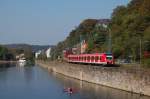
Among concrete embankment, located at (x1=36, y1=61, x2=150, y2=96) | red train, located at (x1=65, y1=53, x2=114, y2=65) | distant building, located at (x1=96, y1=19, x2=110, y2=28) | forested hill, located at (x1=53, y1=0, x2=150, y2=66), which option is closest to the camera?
concrete embankment, located at (x1=36, y1=61, x2=150, y2=96)

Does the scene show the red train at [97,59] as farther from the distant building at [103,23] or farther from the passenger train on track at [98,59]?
the distant building at [103,23]

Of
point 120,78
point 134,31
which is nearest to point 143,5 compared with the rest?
point 134,31

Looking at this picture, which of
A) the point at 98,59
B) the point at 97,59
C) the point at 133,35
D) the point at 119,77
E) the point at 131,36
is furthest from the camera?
the point at 131,36

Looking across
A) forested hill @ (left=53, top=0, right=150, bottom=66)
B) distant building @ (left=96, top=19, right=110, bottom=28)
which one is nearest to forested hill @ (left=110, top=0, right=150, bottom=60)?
forested hill @ (left=53, top=0, right=150, bottom=66)

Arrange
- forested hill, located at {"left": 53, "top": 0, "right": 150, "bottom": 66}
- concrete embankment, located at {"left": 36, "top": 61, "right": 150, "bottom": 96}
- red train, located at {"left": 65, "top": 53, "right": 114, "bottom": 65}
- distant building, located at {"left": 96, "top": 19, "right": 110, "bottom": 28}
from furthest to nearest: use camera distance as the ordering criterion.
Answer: distant building, located at {"left": 96, "top": 19, "right": 110, "bottom": 28} < forested hill, located at {"left": 53, "top": 0, "right": 150, "bottom": 66} < red train, located at {"left": 65, "top": 53, "right": 114, "bottom": 65} < concrete embankment, located at {"left": 36, "top": 61, "right": 150, "bottom": 96}

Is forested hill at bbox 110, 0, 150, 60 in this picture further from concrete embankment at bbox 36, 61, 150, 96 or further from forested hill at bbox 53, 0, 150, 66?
concrete embankment at bbox 36, 61, 150, 96

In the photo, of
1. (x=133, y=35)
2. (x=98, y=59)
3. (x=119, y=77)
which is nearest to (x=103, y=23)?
(x=133, y=35)

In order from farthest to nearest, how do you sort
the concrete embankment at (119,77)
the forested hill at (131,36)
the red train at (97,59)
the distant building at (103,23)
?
the distant building at (103,23) < the forested hill at (131,36) < the red train at (97,59) < the concrete embankment at (119,77)

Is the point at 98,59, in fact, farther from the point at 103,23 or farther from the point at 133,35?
the point at 103,23

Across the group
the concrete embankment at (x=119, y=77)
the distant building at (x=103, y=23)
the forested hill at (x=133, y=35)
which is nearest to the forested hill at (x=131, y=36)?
the forested hill at (x=133, y=35)

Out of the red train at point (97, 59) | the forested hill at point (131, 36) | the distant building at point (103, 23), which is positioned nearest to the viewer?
the red train at point (97, 59)

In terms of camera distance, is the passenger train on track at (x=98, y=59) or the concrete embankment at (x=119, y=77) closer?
the concrete embankment at (x=119, y=77)

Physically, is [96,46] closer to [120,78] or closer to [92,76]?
[92,76]

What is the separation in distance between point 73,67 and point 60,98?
26352 mm
